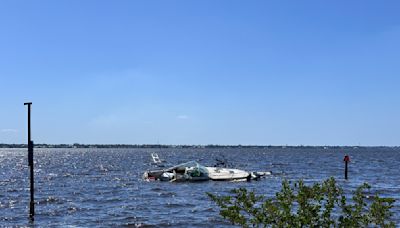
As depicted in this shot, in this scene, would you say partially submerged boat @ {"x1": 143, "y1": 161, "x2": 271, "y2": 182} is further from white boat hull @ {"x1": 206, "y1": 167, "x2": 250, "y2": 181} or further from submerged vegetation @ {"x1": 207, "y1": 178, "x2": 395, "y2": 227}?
submerged vegetation @ {"x1": 207, "y1": 178, "x2": 395, "y2": 227}

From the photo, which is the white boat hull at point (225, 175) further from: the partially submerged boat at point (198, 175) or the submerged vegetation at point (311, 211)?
the submerged vegetation at point (311, 211)

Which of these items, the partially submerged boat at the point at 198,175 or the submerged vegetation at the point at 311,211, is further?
the partially submerged boat at the point at 198,175

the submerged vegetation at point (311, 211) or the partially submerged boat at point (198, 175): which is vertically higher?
the submerged vegetation at point (311, 211)

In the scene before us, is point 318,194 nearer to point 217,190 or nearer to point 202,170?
point 217,190

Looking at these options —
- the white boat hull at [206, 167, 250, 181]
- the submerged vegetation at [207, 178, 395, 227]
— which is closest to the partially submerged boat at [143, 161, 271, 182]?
the white boat hull at [206, 167, 250, 181]

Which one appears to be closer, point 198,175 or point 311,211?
point 311,211

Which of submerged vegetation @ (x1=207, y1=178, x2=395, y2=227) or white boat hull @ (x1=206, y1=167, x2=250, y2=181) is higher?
submerged vegetation @ (x1=207, y1=178, x2=395, y2=227)

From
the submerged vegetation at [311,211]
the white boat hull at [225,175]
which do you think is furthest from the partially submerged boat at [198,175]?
the submerged vegetation at [311,211]

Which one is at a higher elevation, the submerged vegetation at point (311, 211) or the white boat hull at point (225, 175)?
the submerged vegetation at point (311, 211)

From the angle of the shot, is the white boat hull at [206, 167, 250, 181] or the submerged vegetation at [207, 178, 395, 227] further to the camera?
the white boat hull at [206, 167, 250, 181]

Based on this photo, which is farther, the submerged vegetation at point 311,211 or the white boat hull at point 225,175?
the white boat hull at point 225,175

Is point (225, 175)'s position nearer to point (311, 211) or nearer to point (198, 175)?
point (198, 175)

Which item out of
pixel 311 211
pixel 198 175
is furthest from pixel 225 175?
pixel 311 211

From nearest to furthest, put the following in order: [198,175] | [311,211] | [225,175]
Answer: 1. [311,211]
2. [198,175]
3. [225,175]
